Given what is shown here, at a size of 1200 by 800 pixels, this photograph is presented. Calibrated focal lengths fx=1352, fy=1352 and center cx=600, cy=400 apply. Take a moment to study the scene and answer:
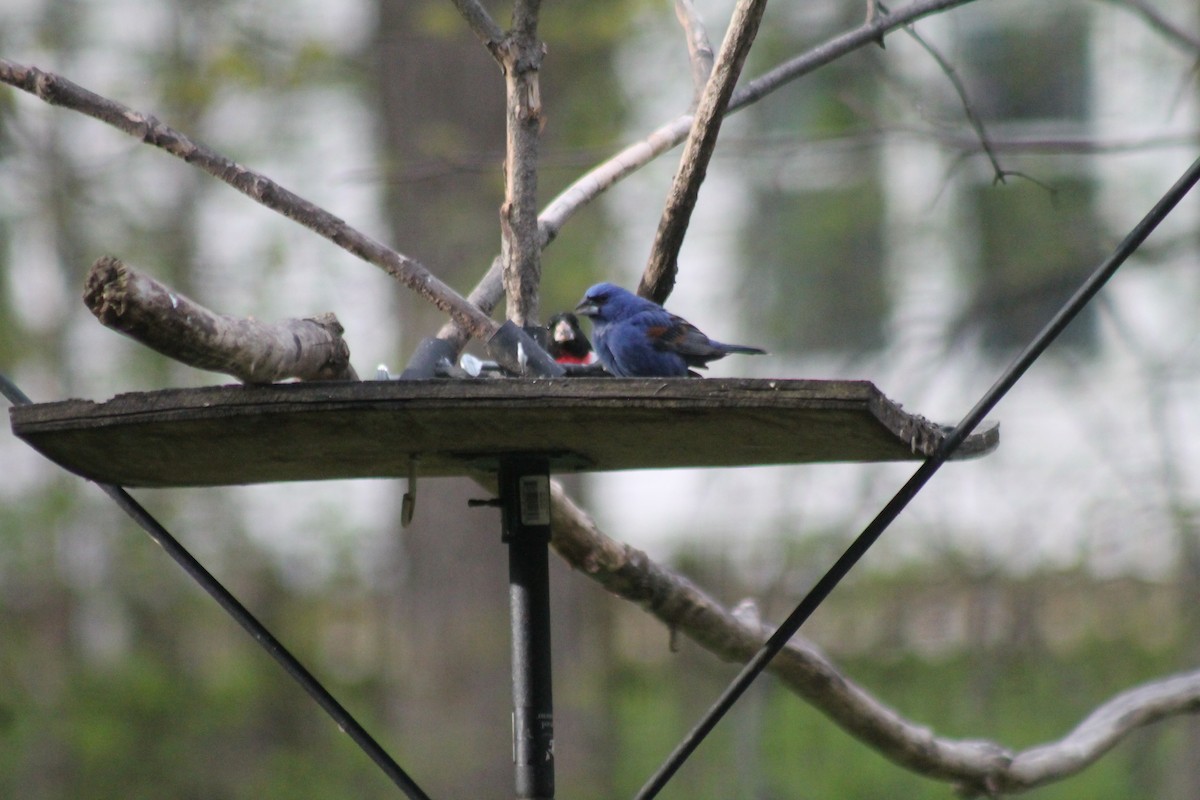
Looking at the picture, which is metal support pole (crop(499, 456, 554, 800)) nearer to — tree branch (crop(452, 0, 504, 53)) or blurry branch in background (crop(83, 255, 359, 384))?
blurry branch in background (crop(83, 255, 359, 384))

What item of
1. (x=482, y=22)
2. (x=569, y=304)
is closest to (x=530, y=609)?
(x=482, y=22)

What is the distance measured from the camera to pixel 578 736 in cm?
820

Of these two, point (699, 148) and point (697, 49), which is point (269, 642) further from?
point (697, 49)

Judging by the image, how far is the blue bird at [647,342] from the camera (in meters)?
2.95

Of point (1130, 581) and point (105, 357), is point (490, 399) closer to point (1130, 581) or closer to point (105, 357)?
point (1130, 581)

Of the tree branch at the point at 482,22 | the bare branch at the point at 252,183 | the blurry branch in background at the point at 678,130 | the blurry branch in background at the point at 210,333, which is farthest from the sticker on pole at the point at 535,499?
the tree branch at the point at 482,22

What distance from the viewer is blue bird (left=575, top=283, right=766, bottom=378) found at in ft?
9.68

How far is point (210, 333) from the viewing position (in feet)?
5.16

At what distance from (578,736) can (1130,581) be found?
11.1 ft

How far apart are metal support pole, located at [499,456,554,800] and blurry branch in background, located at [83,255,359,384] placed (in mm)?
404

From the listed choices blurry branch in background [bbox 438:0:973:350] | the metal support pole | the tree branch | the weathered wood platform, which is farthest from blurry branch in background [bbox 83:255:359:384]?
blurry branch in background [bbox 438:0:973:350]

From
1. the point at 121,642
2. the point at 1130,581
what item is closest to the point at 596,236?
the point at 1130,581

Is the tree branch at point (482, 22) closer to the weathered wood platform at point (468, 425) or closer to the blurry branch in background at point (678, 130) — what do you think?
the blurry branch in background at point (678, 130)

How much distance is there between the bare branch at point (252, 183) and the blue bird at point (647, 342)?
27.2 inches
